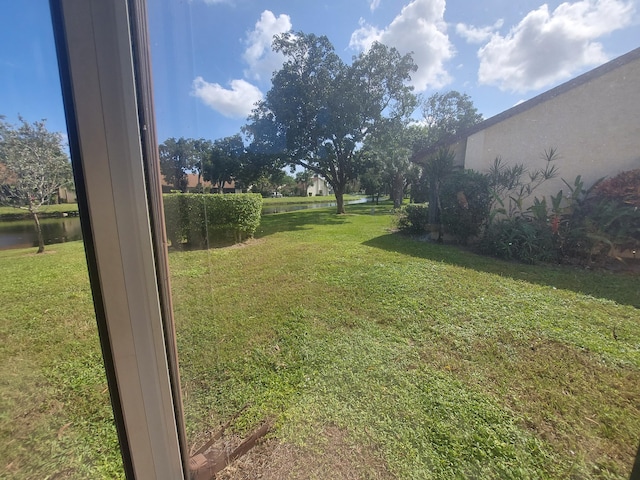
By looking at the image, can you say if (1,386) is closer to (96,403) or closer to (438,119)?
(96,403)

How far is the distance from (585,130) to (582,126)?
0.10 feet

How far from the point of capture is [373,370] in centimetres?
141

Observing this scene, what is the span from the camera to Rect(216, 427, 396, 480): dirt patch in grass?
90cm

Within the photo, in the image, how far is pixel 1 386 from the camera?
552 millimetres

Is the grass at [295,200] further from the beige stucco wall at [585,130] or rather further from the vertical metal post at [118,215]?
the vertical metal post at [118,215]

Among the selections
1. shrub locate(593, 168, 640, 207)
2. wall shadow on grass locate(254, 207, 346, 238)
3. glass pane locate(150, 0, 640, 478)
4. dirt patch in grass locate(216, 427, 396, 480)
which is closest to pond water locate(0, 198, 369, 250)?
glass pane locate(150, 0, 640, 478)

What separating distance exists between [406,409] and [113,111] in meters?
1.46

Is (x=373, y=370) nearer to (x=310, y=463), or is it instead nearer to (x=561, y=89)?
(x=310, y=463)

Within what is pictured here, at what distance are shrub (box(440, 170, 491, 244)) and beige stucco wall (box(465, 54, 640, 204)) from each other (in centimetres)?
103

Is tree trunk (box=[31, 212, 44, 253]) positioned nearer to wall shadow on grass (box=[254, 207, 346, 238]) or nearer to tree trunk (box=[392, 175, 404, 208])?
wall shadow on grass (box=[254, 207, 346, 238])

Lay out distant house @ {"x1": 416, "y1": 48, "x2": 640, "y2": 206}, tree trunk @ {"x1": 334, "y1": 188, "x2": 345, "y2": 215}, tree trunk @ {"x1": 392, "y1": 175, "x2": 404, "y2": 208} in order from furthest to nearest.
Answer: tree trunk @ {"x1": 334, "y1": 188, "x2": 345, "y2": 215} → tree trunk @ {"x1": 392, "y1": 175, "x2": 404, "y2": 208} → distant house @ {"x1": 416, "y1": 48, "x2": 640, "y2": 206}

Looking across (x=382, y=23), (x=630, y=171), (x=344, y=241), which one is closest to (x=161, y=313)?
(x=382, y=23)

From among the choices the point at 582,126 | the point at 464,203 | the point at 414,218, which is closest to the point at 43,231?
the point at 582,126

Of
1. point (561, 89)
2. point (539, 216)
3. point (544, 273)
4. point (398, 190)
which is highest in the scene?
point (561, 89)
